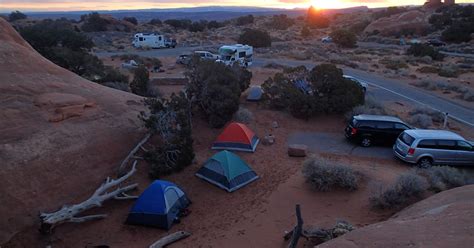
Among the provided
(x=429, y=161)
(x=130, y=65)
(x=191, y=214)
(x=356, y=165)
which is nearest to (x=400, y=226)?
(x=191, y=214)

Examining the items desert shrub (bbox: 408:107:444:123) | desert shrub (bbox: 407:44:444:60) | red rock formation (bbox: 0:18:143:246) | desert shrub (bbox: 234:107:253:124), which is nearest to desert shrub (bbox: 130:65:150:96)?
red rock formation (bbox: 0:18:143:246)

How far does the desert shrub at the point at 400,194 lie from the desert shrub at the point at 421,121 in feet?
34.9

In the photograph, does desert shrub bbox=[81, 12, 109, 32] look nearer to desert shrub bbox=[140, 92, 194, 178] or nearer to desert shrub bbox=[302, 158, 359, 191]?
desert shrub bbox=[140, 92, 194, 178]

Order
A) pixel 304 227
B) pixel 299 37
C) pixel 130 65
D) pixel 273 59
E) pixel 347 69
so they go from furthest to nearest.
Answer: pixel 299 37, pixel 273 59, pixel 347 69, pixel 130 65, pixel 304 227

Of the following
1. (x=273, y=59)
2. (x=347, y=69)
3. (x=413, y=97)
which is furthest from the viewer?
(x=273, y=59)

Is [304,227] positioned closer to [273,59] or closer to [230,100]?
[230,100]

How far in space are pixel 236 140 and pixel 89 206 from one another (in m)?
6.98

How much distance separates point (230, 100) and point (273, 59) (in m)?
31.3

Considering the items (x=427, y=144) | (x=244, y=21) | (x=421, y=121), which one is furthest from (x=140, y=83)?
(x=244, y=21)

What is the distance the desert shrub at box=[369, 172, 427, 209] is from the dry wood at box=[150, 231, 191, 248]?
18.8 feet

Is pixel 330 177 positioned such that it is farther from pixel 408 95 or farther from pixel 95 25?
pixel 95 25

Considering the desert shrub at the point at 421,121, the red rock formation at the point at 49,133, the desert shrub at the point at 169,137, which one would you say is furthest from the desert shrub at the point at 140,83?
the desert shrub at the point at 421,121

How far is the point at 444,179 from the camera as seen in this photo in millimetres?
14109

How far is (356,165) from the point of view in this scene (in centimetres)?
1655
